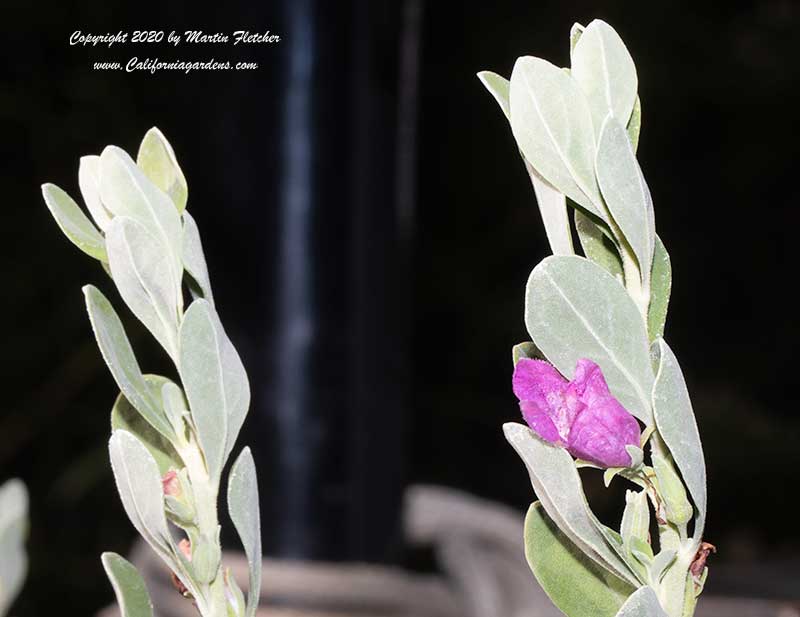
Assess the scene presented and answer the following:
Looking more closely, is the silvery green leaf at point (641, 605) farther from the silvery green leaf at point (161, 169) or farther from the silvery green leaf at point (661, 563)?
the silvery green leaf at point (161, 169)

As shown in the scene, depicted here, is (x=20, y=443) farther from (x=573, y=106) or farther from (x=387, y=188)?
(x=573, y=106)

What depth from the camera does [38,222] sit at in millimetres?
1744

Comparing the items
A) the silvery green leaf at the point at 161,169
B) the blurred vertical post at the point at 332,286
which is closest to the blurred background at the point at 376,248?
the blurred vertical post at the point at 332,286

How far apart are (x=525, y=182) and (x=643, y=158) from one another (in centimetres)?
23

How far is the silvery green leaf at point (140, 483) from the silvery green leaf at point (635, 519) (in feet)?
0.25

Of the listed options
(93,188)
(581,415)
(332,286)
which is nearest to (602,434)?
(581,415)

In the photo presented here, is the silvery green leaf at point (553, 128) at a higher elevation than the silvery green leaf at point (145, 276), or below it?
higher

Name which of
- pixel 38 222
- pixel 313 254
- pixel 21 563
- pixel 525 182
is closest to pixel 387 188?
pixel 313 254

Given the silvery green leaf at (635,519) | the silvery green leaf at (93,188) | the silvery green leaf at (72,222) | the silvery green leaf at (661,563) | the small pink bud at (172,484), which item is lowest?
the silvery green leaf at (661,563)

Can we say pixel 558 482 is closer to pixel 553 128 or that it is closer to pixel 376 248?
pixel 553 128

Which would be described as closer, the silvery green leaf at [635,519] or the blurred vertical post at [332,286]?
the silvery green leaf at [635,519]

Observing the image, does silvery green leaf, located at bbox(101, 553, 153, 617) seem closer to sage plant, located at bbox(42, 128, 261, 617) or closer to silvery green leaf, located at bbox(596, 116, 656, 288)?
sage plant, located at bbox(42, 128, 261, 617)

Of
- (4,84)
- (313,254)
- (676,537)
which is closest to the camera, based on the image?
(676,537)

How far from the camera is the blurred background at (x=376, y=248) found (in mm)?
755
